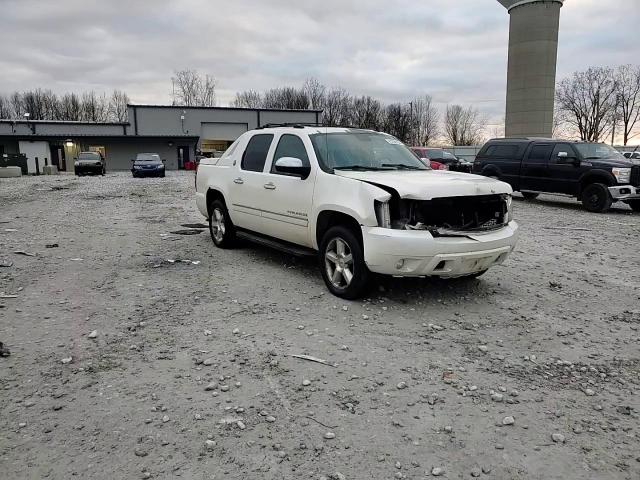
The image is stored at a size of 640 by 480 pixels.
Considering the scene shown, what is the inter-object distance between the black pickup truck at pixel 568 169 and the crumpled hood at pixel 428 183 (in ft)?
30.3

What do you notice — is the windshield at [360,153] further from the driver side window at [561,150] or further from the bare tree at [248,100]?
the bare tree at [248,100]

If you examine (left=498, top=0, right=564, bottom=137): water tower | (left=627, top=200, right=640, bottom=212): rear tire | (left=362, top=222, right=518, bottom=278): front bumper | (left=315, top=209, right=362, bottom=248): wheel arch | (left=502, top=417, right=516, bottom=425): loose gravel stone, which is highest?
(left=498, top=0, right=564, bottom=137): water tower

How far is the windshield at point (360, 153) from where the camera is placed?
19.6 feet

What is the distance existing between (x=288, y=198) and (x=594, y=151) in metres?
11.3

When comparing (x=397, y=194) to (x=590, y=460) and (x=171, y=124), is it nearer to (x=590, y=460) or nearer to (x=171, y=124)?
(x=590, y=460)

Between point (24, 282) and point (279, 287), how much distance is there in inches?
119

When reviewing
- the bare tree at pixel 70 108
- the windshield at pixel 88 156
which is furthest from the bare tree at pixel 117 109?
the windshield at pixel 88 156

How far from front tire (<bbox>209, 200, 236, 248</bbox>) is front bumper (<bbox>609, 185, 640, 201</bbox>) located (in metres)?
10.0

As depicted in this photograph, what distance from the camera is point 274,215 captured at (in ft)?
21.6

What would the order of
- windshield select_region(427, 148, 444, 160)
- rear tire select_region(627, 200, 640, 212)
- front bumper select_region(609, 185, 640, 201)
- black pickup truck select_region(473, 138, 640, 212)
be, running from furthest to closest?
windshield select_region(427, 148, 444, 160) → rear tire select_region(627, 200, 640, 212) → black pickup truck select_region(473, 138, 640, 212) → front bumper select_region(609, 185, 640, 201)

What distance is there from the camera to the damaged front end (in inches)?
197

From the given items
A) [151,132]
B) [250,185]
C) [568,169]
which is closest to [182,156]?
[151,132]

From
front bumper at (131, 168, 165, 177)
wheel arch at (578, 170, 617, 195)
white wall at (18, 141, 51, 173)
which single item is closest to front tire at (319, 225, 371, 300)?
wheel arch at (578, 170, 617, 195)

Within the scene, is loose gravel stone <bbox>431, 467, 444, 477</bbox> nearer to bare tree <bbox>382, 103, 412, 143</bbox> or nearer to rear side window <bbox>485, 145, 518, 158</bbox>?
rear side window <bbox>485, 145, 518, 158</bbox>
